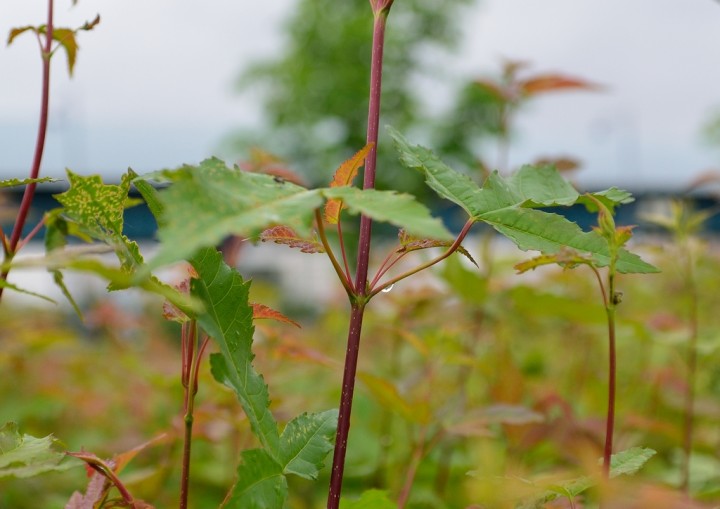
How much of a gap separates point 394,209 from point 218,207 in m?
0.08

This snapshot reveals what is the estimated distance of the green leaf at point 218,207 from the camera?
1.06 feet

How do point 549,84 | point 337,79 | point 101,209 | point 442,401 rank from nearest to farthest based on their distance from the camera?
point 101,209
point 549,84
point 442,401
point 337,79

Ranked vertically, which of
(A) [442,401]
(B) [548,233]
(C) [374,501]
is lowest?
(A) [442,401]

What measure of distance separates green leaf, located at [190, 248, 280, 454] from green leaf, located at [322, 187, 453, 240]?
0.12 metres

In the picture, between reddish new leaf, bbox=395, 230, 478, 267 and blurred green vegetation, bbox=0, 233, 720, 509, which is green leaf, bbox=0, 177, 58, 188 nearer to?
reddish new leaf, bbox=395, 230, 478, 267

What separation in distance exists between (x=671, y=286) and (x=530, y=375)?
0.86m

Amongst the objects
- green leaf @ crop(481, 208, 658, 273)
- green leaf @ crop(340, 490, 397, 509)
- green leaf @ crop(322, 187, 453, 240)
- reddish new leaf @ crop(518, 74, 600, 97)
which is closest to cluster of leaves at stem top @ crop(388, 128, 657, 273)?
green leaf @ crop(481, 208, 658, 273)

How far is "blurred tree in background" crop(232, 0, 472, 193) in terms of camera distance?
1456 cm

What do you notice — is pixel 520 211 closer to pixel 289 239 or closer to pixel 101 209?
pixel 289 239

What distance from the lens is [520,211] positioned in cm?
49

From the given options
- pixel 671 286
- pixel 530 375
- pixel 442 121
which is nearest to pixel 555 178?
pixel 530 375

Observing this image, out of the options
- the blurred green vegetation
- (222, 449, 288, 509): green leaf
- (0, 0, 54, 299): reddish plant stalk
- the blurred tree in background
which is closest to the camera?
(222, 449, 288, 509): green leaf

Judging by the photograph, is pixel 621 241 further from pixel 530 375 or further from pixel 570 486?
pixel 530 375

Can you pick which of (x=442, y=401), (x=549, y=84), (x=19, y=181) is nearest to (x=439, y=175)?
(x=19, y=181)
